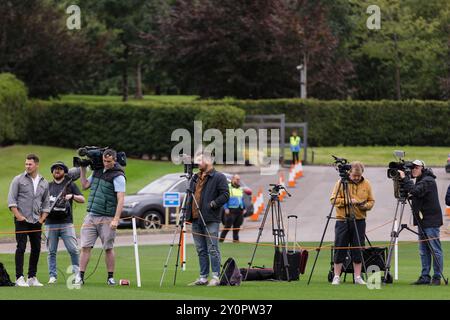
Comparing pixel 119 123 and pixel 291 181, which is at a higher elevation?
pixel 119 123

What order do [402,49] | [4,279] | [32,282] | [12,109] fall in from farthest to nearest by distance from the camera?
[402,49] < [12,109] < [32,282] < [4,279]

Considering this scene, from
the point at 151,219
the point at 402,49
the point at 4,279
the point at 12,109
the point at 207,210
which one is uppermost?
the point at 402,49

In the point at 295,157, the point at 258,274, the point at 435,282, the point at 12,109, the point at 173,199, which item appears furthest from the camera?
the point at 12,109

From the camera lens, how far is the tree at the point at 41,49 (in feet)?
185

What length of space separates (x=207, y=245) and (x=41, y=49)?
1624 inches

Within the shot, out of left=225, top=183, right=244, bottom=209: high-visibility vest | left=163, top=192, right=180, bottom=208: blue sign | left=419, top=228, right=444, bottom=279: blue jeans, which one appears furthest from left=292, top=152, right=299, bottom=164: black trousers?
left=419, top=228, right=444, bottom=279: blue jeans

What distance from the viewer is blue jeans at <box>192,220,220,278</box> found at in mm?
17625

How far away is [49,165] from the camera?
48531mm

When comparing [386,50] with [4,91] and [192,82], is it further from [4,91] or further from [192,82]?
[4,91]

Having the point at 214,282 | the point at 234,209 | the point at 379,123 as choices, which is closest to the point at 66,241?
the point at 214,282

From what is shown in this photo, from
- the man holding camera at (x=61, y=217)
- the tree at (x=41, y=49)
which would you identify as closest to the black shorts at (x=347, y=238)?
the man holding camera at (x=61, y=217)

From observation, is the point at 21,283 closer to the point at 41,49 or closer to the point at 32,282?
the point at 32,282

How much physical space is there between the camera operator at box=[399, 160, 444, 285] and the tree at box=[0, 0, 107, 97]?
133 feet
